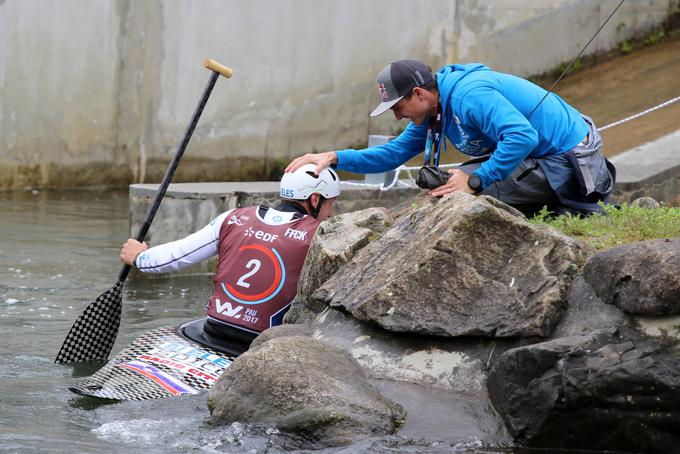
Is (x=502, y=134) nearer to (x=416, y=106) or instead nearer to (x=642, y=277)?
(x=416, y=106)

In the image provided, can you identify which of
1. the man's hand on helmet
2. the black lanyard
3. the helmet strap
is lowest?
the helmet strap

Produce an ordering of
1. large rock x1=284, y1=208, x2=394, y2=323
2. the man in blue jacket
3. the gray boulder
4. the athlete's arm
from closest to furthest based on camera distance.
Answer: the gray boulder → the man in blue jacket → large rock x1=284, y1=208, x2=394, y2=323 → the athlete's arm

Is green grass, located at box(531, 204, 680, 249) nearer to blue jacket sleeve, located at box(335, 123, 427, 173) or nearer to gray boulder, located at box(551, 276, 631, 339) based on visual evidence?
gray boulder, located at box(551, 276, 631, 339)

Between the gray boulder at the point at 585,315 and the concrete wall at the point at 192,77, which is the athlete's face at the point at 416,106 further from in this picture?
the concrete wall at the point at 192,77

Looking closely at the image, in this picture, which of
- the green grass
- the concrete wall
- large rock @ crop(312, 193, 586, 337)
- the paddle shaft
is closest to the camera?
large rock @ crop(312, 193, 586, 337)

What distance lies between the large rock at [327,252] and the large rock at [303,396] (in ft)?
2.74

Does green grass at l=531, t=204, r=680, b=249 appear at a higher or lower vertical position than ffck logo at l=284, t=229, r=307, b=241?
higher

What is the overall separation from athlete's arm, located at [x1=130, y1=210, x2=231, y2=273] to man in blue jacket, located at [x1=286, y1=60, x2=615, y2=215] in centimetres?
55

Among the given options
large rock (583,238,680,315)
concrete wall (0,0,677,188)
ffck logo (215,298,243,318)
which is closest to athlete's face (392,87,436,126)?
ffck logo (215,298,243,318)

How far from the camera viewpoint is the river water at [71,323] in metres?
5.05


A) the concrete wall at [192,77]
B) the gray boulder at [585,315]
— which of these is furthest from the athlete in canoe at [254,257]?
the concrete wall at [192,77]

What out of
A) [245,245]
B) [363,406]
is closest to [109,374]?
[245,245]

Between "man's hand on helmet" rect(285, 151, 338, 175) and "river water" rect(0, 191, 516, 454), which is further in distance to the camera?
"man's hand on helmet" rect(285, 151, 338, 175)

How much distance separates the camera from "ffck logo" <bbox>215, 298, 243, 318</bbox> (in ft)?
20.8
